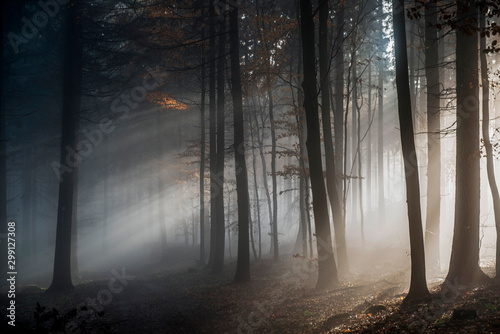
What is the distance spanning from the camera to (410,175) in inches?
286

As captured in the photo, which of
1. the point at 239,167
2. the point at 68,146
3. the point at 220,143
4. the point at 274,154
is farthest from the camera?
the point at 274,154

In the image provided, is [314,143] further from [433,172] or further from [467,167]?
[433,172]

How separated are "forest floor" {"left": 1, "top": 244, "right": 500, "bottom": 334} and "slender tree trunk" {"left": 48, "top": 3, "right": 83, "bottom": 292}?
92 cm

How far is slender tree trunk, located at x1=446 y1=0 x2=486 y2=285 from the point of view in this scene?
301 inches

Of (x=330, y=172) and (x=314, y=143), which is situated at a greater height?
(x=314, y=143)

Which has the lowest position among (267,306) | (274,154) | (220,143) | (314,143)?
(267,306)

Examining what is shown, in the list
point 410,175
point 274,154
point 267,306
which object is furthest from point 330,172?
point 267,306

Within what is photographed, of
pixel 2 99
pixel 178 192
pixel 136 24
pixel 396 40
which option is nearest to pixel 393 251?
pixel 396 40

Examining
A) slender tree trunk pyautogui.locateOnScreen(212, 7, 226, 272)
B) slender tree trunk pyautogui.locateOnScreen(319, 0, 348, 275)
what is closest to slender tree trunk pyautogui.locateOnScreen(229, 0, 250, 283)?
slender tree trunk pyautogui.locateOnScreen(212, 7, 226, 272)

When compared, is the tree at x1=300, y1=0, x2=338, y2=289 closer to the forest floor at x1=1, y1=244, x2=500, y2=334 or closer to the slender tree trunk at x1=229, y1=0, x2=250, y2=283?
the forest floor at x1=1, y1=244, x2=500, y2=334

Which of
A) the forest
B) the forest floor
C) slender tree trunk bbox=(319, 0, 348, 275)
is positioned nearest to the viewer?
the forest floor

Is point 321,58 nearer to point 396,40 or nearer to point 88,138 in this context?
point 396,40

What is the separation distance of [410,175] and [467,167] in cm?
165

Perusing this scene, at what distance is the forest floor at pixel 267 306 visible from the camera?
614 cm
